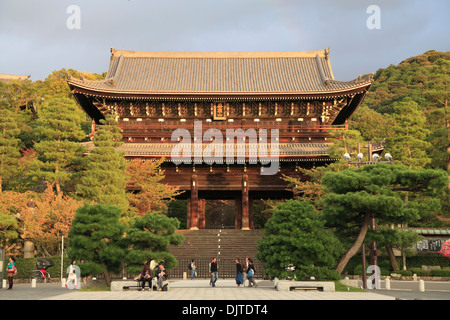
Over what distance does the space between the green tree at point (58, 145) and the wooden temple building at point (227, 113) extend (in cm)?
222

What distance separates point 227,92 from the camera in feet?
127

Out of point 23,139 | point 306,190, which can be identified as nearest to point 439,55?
point 306,190

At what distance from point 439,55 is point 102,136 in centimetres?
8137

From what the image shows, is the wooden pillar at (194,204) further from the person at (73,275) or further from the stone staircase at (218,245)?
the person at (73,275)

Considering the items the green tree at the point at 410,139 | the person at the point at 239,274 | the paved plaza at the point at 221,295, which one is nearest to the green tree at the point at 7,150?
the paved plaza at the point at 221,295

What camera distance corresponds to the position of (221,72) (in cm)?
4541

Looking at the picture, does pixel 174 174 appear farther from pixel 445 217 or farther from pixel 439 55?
pixel 439 55

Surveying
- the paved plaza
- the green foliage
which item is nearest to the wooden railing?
the green foliage

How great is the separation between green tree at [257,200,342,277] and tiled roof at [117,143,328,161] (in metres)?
15.0

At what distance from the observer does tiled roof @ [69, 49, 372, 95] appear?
4238 cm

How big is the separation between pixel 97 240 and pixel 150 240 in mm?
2399

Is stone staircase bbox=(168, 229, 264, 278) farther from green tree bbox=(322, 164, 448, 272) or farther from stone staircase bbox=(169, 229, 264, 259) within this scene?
green tree bbox=(322, 164, 448, 272)

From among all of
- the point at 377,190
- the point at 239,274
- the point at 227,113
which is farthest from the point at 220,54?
the point at 377,190

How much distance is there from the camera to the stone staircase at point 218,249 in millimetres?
29984
